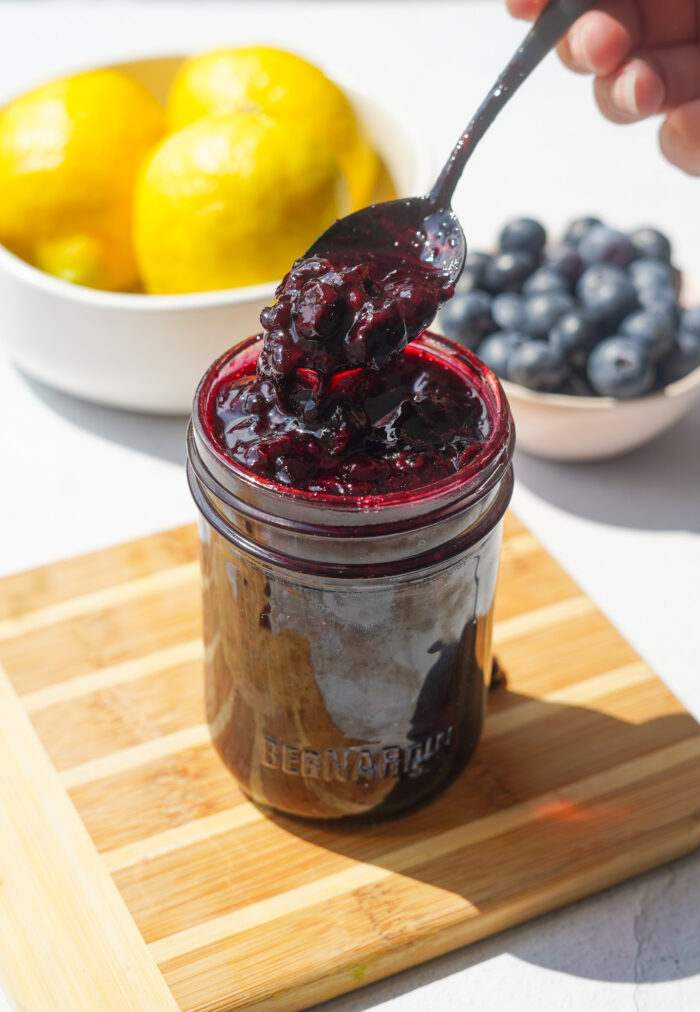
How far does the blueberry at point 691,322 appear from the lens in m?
1.34

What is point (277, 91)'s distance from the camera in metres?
1.42

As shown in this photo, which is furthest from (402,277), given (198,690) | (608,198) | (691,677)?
(608,198)

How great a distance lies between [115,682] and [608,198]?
134 centimetres

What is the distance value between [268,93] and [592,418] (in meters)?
0.58

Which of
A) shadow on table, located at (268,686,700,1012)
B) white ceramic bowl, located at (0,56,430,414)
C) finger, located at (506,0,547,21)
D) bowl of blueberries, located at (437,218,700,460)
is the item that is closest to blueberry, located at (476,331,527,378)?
bowl of blueberries, located at (437,218,700,460)

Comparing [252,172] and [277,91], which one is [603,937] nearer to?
[252,172]

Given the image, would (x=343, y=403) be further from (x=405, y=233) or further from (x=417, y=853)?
(x=417, y=853)

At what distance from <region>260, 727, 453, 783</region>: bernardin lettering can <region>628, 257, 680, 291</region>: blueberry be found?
68 cm

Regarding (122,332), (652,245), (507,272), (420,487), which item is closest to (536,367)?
(507,272)

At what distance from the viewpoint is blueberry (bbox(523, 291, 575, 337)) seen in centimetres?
134

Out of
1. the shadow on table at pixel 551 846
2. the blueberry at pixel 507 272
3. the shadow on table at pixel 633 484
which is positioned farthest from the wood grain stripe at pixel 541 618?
the blueberry at pixel 507 272

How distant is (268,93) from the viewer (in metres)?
1.42

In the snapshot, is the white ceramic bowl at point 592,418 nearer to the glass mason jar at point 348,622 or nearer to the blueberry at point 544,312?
the blueberry at point 544,312

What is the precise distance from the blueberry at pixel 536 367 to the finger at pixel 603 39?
308 millimetres
